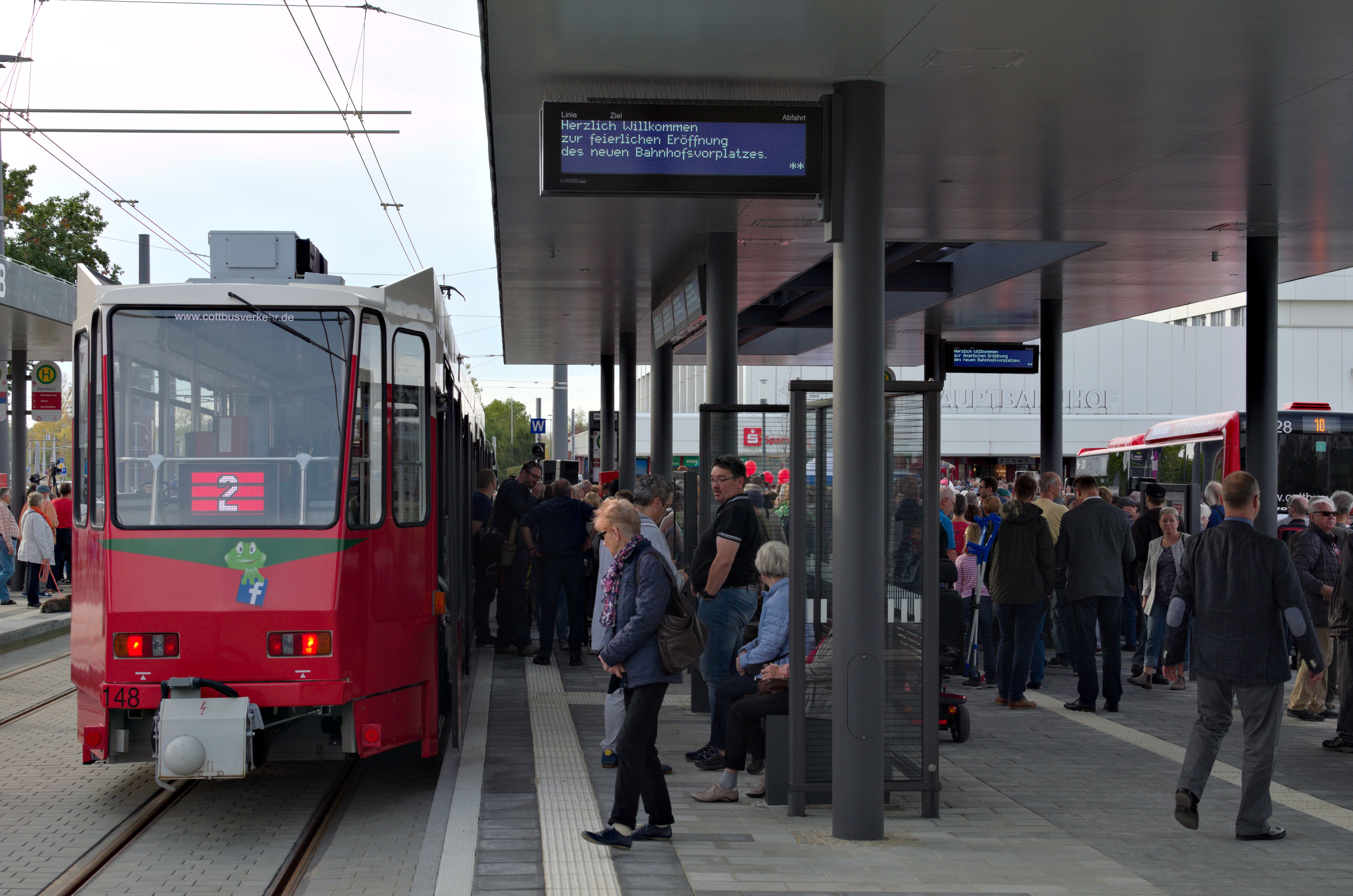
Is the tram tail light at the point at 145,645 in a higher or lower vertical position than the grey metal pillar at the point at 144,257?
lower

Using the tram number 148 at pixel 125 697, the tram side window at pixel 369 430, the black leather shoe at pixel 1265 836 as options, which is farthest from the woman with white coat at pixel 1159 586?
the tram number 148 at pixel 125 697

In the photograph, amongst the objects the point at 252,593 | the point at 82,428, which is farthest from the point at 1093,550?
the point at 82,428

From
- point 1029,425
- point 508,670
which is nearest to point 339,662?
point 508,670

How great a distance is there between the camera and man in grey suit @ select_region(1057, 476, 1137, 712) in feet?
33.1

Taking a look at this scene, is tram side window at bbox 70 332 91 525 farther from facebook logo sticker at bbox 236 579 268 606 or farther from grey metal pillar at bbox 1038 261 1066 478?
grey metal pillar at bbox 1038 261 1066 478

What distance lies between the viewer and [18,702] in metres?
11.1

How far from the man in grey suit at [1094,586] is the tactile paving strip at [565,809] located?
4001mm

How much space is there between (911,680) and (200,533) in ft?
12.7

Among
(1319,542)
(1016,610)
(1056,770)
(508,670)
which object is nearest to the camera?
(1056,770)

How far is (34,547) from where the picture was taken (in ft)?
60.7

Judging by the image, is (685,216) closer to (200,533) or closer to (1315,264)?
(200,533)

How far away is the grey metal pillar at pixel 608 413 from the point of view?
26328 millimetres

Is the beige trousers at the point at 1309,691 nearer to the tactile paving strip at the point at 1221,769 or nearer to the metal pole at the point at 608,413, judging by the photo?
the tactile paving strip at the point at 1221,769

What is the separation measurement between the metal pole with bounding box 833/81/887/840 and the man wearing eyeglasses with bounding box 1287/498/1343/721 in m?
4.87
